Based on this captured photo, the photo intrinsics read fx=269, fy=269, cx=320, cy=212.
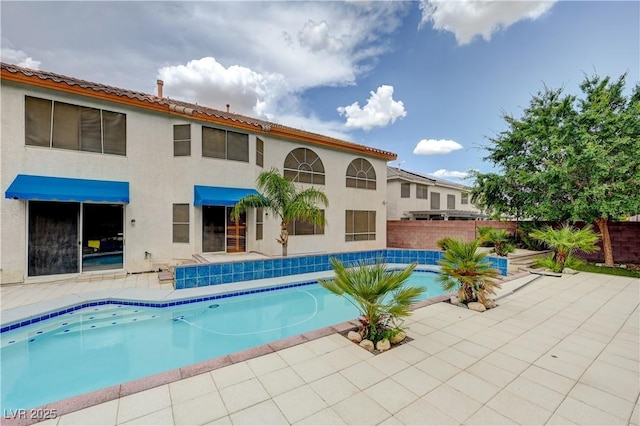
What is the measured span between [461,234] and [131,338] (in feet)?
63.2

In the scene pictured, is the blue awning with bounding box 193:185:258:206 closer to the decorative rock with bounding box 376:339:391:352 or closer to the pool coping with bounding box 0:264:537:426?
the pool coping with bounding box 0:264:537:426

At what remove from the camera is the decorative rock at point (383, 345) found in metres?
5.01

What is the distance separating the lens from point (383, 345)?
5.04 meters

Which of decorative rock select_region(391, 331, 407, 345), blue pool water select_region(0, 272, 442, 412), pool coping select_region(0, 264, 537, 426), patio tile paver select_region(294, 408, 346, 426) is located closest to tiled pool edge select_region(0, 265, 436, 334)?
blue pool water select_region(0, 272, 442, 412)

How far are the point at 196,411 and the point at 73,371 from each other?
3.74 metres

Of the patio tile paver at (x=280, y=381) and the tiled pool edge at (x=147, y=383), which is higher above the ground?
the tiled pool edge at (x=147, y=383)

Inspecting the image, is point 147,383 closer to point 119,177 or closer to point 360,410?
point 360,410

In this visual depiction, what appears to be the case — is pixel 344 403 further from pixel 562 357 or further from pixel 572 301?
pixel 572 301

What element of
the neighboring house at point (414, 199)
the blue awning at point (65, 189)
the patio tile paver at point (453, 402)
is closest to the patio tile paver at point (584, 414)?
the patio tile paver at point (453, 402)

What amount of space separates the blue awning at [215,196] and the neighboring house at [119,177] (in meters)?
0.07

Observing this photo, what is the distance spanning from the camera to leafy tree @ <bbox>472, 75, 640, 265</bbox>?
488 inches

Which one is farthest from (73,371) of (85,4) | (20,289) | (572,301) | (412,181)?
(412,181)

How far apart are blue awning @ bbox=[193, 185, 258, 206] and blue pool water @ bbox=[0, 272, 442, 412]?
4.62m

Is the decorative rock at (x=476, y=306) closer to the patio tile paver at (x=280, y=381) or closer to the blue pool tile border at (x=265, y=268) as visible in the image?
the blue pool tile border at (x=265, y=268)
